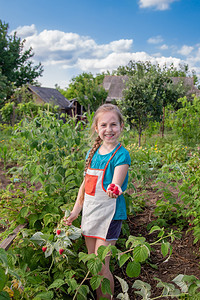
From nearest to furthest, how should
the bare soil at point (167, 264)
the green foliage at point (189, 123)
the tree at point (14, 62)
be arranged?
the bare soil at point (167, 264) < the green foliage at point (189, 123) < the tree at point (14, 62)

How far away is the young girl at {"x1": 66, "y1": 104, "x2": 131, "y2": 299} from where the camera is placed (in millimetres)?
1808

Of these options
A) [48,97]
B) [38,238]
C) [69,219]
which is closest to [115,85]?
[48,97]

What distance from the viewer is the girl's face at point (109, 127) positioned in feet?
6.14

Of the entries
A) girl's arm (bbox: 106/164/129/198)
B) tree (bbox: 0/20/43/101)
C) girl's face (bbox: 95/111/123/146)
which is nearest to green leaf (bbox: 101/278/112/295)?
girl's arm (bbox: 106/164/129/198)

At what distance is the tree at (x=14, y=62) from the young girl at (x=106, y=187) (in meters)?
19.0

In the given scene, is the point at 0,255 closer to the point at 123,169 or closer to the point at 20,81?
the point at 123,169

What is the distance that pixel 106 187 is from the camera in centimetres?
182

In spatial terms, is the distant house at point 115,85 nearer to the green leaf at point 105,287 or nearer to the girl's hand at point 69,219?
the girl's hand at point 69,219

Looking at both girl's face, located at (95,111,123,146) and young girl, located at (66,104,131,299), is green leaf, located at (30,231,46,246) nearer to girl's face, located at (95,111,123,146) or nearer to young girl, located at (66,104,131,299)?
young girl, located at (66,104,131,299)

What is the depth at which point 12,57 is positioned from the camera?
70.8 ft

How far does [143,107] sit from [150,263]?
28.2ft

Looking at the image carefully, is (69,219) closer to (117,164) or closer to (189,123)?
(117,164)

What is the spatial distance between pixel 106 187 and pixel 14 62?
23255mm

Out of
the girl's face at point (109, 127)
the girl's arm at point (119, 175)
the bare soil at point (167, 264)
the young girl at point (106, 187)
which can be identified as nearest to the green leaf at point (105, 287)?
the young girl at point (106, 187)
